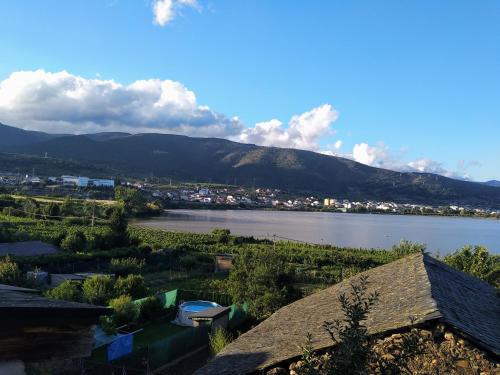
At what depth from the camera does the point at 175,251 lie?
50.4 metres

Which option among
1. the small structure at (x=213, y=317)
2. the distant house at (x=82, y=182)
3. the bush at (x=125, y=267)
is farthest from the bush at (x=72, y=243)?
the distant house at (x=82, y=182)

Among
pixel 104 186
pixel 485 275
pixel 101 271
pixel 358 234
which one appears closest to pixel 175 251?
pixel 101 271

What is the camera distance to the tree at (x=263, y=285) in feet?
74.5

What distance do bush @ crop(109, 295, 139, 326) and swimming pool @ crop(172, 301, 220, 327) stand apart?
2.18m

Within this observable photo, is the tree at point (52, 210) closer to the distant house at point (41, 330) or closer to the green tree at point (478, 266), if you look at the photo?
the green tree at point (478, 266)

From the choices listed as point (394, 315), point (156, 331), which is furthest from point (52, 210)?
point (394, 315)

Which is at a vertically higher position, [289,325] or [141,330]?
[289,325]

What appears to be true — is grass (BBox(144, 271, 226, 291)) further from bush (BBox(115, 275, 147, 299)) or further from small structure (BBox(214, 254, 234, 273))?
bush (BBox(115, 275, 147, 299))

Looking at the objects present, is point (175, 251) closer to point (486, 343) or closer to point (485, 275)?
Result: point (485, 275)

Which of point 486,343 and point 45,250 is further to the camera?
point 45,250

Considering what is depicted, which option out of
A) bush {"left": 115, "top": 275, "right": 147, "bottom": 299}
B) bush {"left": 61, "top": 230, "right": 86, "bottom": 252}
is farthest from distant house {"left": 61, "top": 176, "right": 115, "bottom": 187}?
bush {"left": 115, "top": 275, "right": 147, "bottom": 299}

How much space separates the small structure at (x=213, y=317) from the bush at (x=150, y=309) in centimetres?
222

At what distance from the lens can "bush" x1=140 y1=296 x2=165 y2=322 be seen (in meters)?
23.0

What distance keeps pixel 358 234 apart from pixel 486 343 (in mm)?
101205
